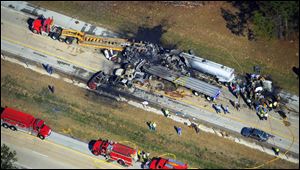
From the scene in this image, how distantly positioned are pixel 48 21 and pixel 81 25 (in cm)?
629

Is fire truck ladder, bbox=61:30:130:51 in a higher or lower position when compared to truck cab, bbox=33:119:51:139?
higher

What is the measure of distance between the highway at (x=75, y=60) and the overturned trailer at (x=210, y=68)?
7.21 meters

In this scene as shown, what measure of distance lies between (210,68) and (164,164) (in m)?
21.3

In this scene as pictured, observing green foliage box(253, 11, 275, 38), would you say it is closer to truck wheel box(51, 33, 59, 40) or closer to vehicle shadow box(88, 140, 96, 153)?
truck wheel box(51, 33, 59, 40)

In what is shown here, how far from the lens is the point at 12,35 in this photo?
78750mm

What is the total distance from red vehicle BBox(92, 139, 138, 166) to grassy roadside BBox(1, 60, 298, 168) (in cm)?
281

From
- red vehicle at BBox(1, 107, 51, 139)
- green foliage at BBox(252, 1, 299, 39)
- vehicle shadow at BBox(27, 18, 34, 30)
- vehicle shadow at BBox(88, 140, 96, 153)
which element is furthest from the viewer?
vehicle shadow at BBox(27, 18, 34, 30)

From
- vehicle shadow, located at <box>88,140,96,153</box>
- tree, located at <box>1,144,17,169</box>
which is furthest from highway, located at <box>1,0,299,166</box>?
tree, located at <box>1,144,17,169</box>

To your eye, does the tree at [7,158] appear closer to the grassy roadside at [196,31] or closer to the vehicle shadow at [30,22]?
the vehicle shadow at [30,22]

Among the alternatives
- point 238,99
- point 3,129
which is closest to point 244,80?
point 238,99

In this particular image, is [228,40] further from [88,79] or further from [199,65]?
[88,79]

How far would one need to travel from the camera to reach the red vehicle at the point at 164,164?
6178 centimetres

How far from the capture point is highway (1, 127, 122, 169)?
2452 inches

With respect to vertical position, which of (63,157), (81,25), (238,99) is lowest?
(63,157)
